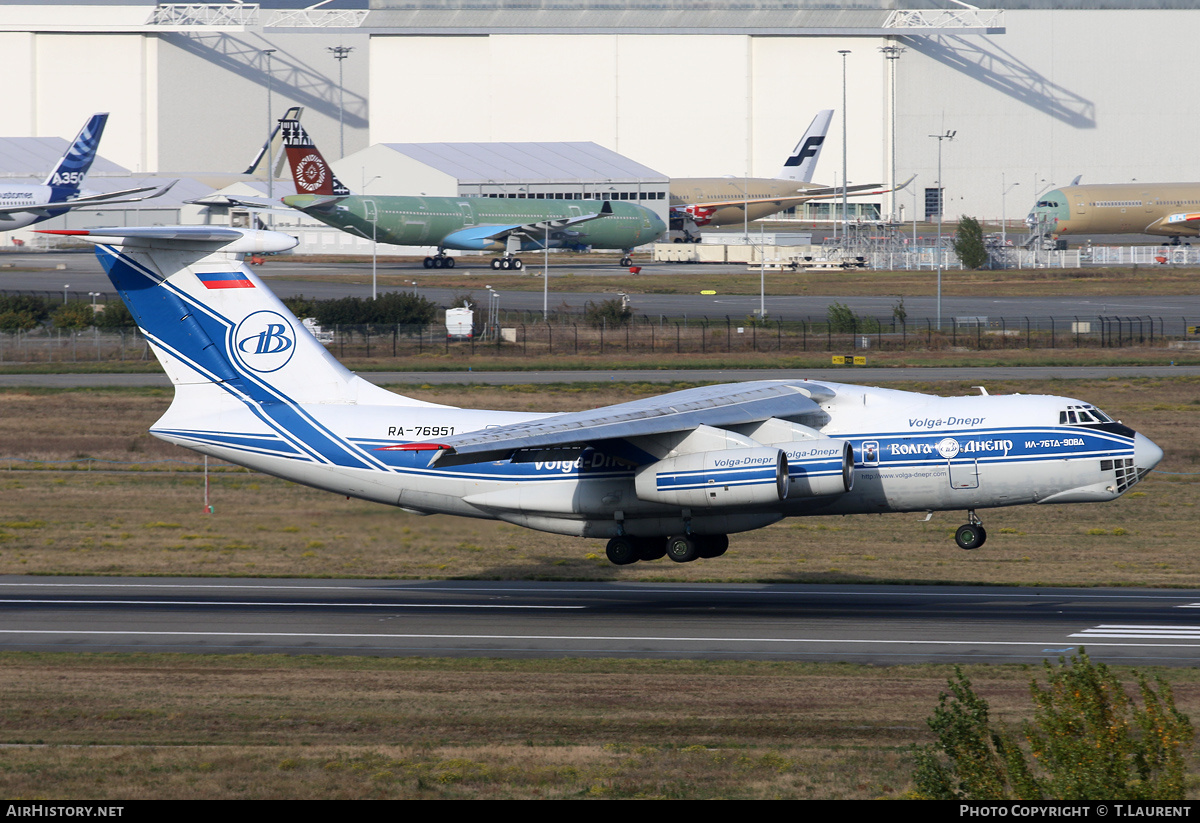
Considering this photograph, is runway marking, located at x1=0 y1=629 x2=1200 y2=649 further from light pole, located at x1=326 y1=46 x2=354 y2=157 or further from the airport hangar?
light pole, located at x1=326 y1=46 x2=354 y2=157

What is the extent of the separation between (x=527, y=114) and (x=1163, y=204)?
63.1m

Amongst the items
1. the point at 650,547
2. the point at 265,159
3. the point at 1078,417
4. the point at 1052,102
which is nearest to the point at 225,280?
the point at 650,547

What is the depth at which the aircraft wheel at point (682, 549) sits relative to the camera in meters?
24.9

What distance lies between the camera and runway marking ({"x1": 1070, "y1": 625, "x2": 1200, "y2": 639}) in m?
22.9

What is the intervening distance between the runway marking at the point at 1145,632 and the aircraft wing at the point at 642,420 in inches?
252

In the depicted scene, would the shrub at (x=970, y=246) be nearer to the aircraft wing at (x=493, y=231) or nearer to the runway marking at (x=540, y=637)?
the aircraft wing at (x=493, y=231)

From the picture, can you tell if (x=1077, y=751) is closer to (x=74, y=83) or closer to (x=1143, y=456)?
(x=1143, y=456)

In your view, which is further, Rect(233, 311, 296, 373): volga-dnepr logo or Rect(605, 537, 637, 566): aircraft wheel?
Rect(233, 311, 296, 373): volga-dnepr logo

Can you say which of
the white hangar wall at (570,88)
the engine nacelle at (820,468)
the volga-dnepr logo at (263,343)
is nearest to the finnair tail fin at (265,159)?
the white hangar wall at (570,88)

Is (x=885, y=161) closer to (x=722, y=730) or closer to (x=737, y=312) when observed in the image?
(x=737, y=312)

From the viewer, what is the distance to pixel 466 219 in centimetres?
9738

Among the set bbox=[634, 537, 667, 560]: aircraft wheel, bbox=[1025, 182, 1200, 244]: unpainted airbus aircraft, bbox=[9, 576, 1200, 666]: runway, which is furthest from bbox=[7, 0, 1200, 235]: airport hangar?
bbox=[634, 537, 667, 560]: aircraft wheel

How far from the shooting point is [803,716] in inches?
721

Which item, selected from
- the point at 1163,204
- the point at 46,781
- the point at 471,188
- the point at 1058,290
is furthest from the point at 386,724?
the point at 1163,204
